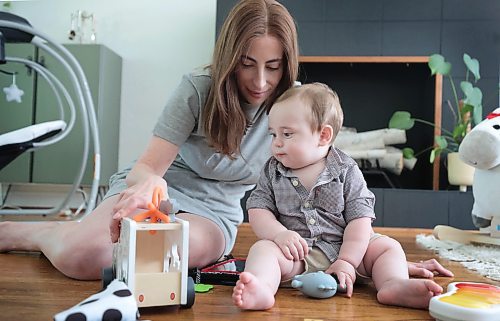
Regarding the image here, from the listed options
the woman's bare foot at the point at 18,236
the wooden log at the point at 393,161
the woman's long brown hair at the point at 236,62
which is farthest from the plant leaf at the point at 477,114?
the woman's bare foot at the point at 18,236

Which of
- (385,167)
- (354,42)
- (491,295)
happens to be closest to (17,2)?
(354,42)

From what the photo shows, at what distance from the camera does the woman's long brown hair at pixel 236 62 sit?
1170mm

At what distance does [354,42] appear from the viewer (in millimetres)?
3139

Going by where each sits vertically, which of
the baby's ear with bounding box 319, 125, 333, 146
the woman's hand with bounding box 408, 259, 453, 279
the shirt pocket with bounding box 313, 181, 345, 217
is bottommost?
the woman's hand with bounding box 408, 259, 453, 279

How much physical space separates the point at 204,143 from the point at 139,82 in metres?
2.48

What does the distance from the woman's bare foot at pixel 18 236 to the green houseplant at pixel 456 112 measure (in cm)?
197

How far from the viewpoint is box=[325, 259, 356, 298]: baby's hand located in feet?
3.41

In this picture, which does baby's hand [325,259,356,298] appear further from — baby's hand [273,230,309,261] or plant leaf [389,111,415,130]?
plant leaf [389,111,415,130]

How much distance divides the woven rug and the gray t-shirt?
0.62 m

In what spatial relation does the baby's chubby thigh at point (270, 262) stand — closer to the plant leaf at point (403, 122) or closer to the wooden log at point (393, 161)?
the plant leaf at point (403, 122)

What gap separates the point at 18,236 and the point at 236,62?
0.80 metres

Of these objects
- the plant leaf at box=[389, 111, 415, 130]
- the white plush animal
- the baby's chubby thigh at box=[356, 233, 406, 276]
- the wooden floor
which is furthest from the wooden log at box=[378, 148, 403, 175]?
the baby's chubby thigh at box=[356, 233, 406, 276]

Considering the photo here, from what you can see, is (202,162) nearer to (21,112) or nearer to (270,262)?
(270,262)

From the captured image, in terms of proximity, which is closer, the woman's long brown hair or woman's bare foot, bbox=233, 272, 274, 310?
woman's bare foot, bbox=233, 272, 274, 310
